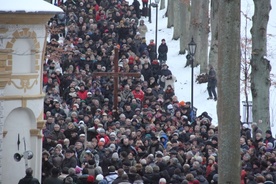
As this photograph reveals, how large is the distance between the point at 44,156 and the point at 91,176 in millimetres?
2099

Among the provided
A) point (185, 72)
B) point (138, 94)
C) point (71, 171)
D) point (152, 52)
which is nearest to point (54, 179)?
point (71, 171)

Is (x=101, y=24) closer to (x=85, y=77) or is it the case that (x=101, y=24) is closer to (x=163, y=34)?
(x=85, y=77)

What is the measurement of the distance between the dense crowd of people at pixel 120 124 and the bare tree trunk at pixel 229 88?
229 inches

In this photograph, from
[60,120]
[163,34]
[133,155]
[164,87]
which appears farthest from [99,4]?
[133,155]

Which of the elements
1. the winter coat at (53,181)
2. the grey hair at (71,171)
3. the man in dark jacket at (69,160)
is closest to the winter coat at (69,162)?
the man in dark jacket at (69,160)

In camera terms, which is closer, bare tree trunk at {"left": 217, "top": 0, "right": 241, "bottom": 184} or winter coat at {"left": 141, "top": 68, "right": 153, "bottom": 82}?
bare tree trunk at {"left": 217, "top": 0, "right": 241, "bottom": 184}

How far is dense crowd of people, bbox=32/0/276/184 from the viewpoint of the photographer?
2198cm

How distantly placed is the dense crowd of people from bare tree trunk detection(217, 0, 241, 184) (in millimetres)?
5828

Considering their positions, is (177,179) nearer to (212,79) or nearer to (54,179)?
(54,179)

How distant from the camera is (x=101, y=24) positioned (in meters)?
42.7

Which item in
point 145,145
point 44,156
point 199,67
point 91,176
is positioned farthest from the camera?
point 199,67

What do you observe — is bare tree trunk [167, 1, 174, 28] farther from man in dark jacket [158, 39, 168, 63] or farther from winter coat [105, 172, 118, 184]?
winter coat [105, 172, 118, 184]

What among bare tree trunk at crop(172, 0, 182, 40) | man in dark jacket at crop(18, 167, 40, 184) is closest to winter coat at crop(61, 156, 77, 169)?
man in dark jacket at crop(18, 167, 40, 184)

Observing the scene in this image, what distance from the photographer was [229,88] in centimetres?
1478
